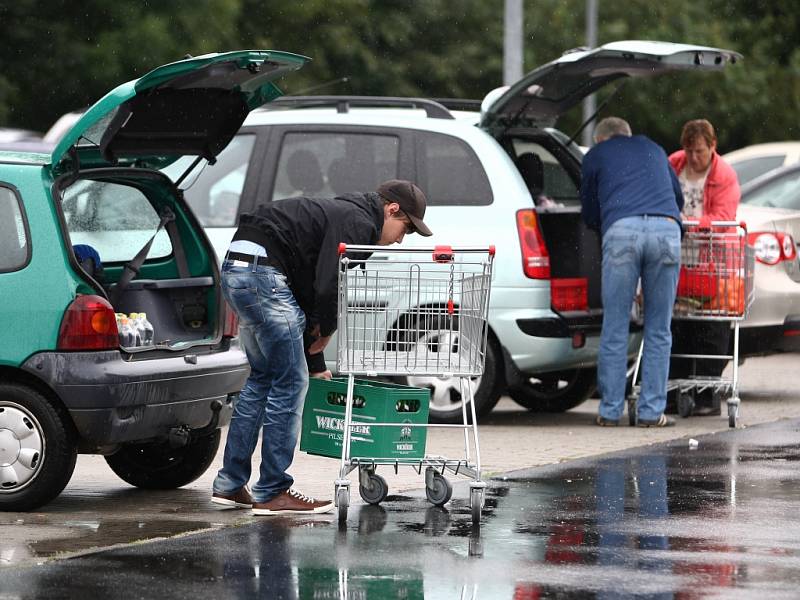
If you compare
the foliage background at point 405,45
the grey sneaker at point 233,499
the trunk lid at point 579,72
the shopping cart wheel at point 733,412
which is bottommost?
the shopping cart wheel at point 733,412

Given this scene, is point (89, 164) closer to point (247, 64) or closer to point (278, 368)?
point (247, 64)

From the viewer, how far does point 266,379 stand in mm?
7902

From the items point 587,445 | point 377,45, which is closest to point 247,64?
point 587,445

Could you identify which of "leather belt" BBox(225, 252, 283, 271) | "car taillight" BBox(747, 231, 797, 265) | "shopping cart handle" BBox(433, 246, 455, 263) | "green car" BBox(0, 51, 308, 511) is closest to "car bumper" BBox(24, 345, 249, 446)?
"green car" BBox(0, 51, 308, 511)

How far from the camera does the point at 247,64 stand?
8.02 metres

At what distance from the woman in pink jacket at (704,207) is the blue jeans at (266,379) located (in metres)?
4.68

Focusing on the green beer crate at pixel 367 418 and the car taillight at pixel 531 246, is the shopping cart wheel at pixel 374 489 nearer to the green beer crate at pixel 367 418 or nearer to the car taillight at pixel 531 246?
the green beer crate at pixel 367 418

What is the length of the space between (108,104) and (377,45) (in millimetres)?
24781

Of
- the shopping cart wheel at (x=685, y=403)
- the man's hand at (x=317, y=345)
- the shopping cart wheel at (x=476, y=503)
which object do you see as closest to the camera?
the shopping cart wheel at (x=476, y=503)

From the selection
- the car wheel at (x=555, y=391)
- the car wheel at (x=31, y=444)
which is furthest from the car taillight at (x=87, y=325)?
the car wheel at (x=555, y=391)

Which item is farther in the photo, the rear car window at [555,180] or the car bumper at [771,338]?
the car bumper at [771,338]

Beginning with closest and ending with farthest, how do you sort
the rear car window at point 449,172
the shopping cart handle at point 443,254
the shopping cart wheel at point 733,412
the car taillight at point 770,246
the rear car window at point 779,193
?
1. the shopping cart handle at point 443,254
2. the rear car window at point 449,172
3. the shopping cart wheel at point 733,412
4. the car taillight at point 770,246
5. the rear car window at point 779,193

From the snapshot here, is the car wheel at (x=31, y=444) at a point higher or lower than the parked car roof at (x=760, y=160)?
lower

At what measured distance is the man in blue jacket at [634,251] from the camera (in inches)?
438
